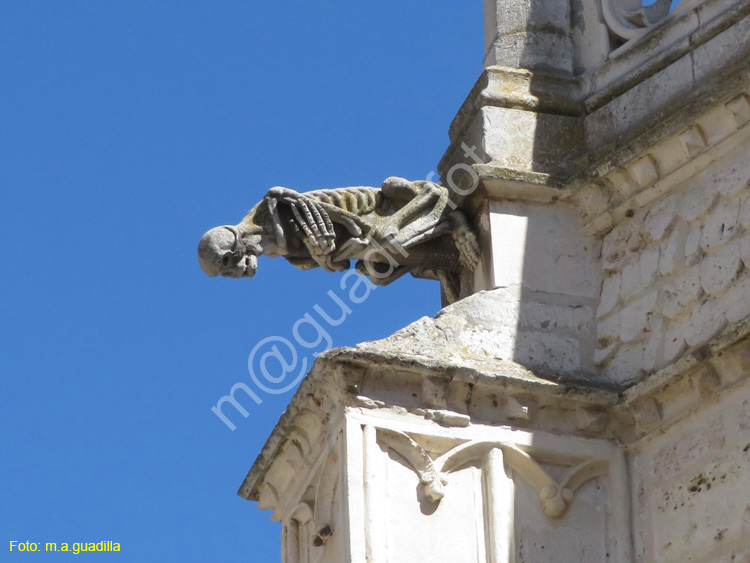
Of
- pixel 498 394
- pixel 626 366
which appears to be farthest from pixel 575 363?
pixel 498 394

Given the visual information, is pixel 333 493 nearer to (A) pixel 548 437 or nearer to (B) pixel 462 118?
(A) pixel 548 437

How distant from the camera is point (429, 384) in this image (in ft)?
25.8

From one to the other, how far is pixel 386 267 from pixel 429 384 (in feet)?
3.69

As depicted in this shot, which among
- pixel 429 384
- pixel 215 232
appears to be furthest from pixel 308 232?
pixel 429 384

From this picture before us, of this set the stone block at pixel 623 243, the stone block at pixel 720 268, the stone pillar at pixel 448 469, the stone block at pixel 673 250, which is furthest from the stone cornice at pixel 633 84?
the stone pillar at pixel 448 469

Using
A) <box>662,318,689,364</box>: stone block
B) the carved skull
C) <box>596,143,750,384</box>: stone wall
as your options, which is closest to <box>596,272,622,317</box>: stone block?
<box>596,143,750,384</box>: stone wall

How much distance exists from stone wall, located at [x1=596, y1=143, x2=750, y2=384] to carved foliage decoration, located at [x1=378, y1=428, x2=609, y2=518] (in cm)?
46

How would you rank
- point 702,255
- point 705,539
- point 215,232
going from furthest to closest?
point 215,232 → point 702,255 → point 705,539

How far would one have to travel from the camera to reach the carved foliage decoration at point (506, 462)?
7758mm

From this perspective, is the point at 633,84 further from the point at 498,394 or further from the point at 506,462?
the point at 506,462

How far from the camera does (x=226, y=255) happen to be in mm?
8586

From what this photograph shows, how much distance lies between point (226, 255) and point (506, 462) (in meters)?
1.50

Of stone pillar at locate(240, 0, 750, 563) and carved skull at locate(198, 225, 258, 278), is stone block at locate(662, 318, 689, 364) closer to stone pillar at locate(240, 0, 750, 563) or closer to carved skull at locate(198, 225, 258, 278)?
stone pillar at locate(240, 0, 750, 563)

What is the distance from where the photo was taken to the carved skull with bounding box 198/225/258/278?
857cm
